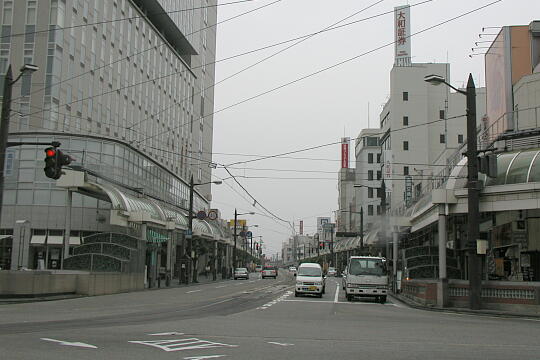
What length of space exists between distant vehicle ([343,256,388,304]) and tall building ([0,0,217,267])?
1938 cm

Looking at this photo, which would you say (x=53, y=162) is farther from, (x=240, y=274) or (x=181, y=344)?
(x=240, y=274)

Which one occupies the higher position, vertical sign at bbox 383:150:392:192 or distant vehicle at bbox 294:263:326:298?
vertical sign at bbox 383:150:392:192

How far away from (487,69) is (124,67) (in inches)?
1447

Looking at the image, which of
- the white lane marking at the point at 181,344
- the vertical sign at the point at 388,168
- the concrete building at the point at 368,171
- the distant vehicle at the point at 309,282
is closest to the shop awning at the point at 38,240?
the distant vehicle at the point at 309,282

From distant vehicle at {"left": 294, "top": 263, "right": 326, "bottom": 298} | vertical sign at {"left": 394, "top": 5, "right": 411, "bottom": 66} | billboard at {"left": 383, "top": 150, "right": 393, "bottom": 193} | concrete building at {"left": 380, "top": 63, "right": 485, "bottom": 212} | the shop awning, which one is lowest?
distant vehicle at {"left": 294, "top": 263, "right": 326, "bottom": 298}

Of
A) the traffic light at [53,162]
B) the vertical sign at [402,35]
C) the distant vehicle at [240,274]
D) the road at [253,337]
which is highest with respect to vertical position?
the vertical sign at [402,35]

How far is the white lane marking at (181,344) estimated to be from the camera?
11586mm

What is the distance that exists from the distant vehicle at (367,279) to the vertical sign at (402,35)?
177 feet

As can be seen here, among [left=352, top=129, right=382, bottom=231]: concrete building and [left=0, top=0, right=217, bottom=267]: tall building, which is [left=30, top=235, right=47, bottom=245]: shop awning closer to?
[left=0, top=0, right=217, bottom=267]: tall building

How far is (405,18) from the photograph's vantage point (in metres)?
84.1

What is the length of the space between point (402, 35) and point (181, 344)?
261 feet

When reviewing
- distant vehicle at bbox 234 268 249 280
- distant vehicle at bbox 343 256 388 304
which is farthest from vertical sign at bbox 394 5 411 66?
distant vehicle at bbox 343 256 388 304

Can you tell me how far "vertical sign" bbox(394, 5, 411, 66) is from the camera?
84.0 m

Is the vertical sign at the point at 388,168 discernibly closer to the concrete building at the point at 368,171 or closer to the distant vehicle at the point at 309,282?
the concrete building at the point at 368,171
